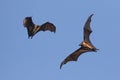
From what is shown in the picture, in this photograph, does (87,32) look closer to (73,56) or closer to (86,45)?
(86,45)

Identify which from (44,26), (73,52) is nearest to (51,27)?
(44,26)

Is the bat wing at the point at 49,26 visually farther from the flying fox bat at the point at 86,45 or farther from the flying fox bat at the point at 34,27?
the flying fox bat at the point at 86,45

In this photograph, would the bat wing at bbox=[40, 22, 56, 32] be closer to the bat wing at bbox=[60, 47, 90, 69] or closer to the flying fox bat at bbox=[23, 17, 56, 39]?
the flying fox bat at bbox=[23, 17, 56, 39]

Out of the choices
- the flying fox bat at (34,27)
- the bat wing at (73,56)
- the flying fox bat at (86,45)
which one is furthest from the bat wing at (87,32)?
the flying fox bat at (34,27)

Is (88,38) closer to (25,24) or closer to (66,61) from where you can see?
(66,61)

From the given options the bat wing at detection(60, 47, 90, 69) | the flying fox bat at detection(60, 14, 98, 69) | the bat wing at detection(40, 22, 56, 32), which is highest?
the bat wing at detection(40, 22, 56, 32)

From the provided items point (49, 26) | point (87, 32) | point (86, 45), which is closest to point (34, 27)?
point (49, 26)

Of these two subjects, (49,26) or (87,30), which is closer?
(87,30)

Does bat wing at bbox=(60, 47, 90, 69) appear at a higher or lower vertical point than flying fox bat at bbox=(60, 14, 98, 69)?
lower

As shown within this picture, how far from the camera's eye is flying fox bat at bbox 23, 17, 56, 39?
39.3 meters

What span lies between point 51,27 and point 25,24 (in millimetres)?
2135

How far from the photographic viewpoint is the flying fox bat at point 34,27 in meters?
39.3

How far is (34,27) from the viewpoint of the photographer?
3950cm

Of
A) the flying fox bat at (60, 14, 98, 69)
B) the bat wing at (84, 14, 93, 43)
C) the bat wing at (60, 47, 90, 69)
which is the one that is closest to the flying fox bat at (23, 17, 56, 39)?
the bat wing at (60, 47, 90, 69)
